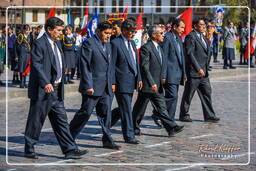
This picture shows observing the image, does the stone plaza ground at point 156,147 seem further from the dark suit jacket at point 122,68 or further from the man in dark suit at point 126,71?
the dark suit jacket at point 122,68

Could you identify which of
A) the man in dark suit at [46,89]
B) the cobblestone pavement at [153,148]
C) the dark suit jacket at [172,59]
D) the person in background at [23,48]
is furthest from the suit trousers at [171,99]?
the person in background at [23,48]

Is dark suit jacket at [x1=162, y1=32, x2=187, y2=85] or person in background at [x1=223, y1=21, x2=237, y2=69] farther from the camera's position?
person in background at [x1=223, y1=21, x2=237, y2=69]

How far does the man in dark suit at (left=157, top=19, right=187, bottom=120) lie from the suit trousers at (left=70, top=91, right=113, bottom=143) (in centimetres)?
190

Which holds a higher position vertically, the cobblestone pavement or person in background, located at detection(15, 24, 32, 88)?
person in background, located at detection(15, 24, 32, 88)

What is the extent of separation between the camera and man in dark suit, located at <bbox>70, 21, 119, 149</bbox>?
800cm

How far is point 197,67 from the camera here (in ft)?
35.2

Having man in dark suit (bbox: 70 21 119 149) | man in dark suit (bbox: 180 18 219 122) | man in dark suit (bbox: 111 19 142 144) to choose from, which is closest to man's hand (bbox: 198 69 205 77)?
man in dark suit (bbox: 180 18 219 122)

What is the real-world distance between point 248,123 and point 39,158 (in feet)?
14.1

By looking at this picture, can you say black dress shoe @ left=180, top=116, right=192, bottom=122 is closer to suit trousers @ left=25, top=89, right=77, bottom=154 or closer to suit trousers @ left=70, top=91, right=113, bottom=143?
suit trousers @ left=70, top=91, right=113, bottom=143

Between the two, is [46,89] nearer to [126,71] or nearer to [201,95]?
[126,71]

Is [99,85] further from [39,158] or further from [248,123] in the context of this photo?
[248,123]

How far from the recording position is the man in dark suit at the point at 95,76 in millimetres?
8000

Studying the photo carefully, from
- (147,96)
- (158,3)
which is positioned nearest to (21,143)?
(147,96)

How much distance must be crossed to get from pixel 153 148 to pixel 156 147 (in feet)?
0.30
